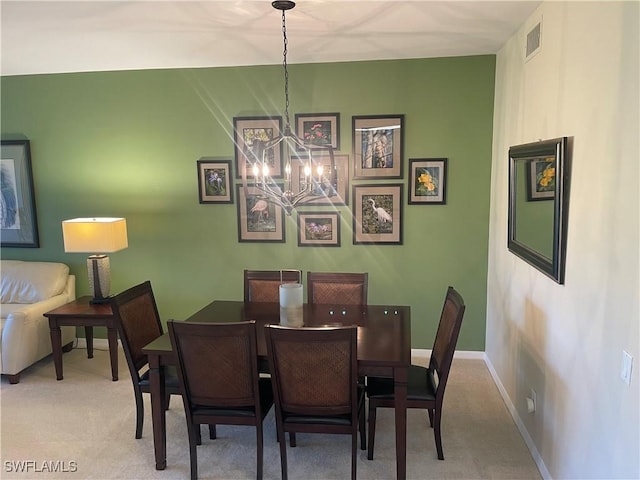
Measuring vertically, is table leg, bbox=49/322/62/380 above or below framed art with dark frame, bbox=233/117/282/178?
below

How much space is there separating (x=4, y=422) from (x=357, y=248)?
116 inches

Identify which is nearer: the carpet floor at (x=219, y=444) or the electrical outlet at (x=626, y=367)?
the electrical outlet at (x=626, y=367)

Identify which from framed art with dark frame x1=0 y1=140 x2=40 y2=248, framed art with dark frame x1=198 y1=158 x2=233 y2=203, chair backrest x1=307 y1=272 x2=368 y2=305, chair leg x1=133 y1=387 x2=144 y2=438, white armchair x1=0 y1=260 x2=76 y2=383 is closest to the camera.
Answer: chair leg x1=133 y1=387 x2=144 y2=438

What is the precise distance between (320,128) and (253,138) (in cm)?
61

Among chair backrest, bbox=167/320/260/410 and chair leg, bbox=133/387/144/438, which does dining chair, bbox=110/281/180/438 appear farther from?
chair backrest, bbox=167/320/260/410

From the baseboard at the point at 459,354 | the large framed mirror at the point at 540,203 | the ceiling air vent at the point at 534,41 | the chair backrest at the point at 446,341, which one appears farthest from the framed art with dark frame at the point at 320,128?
the baseboard at the point at 459,354

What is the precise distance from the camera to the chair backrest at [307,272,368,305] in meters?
3.34

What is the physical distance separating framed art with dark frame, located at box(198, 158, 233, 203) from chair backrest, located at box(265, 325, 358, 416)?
2.25 meters

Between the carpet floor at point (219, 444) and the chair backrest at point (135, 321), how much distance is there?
0.54 m

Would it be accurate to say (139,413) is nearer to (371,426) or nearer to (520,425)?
(371,426)

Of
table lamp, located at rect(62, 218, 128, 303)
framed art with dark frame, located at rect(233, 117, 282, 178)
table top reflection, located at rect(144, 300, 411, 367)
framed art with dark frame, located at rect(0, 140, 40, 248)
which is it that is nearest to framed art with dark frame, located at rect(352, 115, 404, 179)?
framed art with dark frame, located at rect(233, 117, 282, 178)

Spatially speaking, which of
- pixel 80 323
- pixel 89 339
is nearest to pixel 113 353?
pixel 80 323

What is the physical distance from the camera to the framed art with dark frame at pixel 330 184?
13.2 ft

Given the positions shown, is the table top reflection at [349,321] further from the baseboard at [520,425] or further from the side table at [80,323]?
the side table at [80,323]
